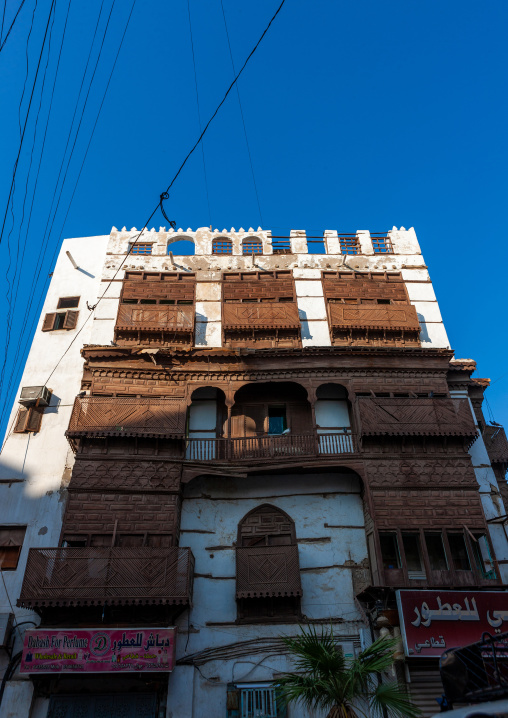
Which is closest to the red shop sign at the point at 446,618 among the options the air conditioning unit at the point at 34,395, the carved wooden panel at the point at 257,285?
the carved wooden panel at the point at 257,285

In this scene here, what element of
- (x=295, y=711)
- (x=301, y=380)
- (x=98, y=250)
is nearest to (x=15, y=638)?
(x=295, y=711)

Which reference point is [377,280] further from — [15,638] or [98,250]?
[15,638]

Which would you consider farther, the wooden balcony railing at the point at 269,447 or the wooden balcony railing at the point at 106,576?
the wooden balcony railing at the point at 269,447

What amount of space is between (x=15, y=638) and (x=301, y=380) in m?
11.2

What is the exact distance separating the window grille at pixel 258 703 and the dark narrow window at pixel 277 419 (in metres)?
7.56

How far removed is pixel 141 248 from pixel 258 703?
55.5 feet

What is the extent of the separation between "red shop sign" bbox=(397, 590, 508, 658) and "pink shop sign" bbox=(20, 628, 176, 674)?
19.6ft

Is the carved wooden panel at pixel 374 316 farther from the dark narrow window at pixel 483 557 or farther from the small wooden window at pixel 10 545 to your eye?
the small wooden window at pixel 10 545

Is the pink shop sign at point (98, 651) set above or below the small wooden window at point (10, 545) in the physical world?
below

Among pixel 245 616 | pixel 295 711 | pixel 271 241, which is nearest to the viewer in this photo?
pixel 295 711

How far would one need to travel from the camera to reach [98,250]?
22.5 meters

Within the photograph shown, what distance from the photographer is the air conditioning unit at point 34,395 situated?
18.1 m

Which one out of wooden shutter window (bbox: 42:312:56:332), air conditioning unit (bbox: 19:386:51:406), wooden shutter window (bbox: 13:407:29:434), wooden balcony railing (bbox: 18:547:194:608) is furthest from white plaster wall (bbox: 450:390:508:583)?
wooden shutter window (bbox: 42:312:56:332)

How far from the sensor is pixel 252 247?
22.9 m
